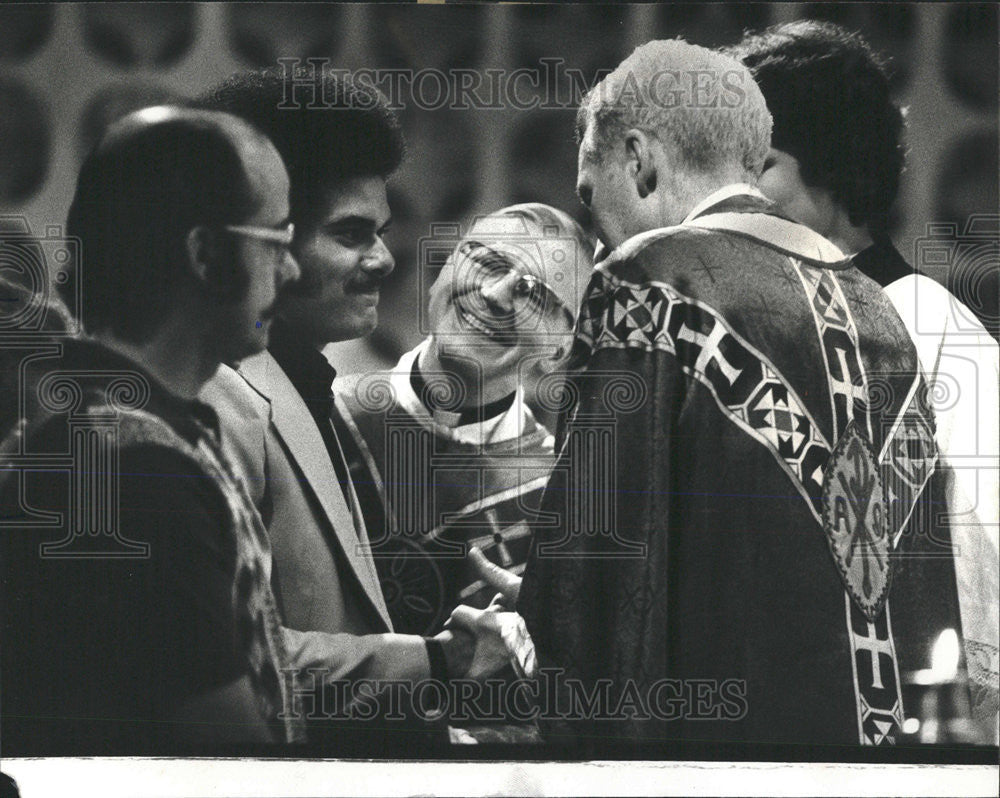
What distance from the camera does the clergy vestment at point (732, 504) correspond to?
12.1 ft

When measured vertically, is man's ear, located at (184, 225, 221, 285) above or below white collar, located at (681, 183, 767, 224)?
below

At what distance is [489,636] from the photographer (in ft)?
12.5

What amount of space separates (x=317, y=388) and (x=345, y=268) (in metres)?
0.40

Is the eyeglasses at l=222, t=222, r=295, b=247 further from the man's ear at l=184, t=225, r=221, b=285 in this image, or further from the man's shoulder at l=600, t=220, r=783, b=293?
the man's shoulder at l=600, t=220, r=783, b=293

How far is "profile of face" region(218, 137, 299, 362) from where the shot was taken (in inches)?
149

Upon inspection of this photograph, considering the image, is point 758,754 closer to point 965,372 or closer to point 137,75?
point 965,372

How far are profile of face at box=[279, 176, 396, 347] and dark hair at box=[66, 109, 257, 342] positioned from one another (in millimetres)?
276

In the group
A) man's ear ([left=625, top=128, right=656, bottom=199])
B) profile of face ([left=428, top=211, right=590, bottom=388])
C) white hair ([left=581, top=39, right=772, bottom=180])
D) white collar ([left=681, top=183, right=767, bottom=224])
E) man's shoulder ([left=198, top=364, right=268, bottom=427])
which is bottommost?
man's shoulder ([left=198, top=364, right=268, bottom=427])

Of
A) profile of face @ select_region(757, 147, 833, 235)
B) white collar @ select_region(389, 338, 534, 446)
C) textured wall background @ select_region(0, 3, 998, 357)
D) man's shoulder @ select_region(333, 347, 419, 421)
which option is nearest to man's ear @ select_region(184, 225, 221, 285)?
textured wall background @ select_region(0, 3, 998, 357)

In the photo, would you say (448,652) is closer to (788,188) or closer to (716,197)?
(716,197)

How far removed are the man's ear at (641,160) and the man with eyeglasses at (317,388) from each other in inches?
29.1

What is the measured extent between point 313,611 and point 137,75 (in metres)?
1.82

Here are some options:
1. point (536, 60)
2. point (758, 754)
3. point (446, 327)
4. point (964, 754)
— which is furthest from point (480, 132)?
point (964, 754)

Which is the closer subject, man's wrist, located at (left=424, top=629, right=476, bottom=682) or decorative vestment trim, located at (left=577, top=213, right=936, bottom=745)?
decorative vestment trim, located at (left=577, top=213, right=936, bottom=745)
